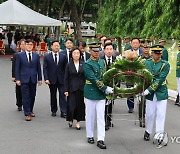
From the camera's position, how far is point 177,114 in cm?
1033

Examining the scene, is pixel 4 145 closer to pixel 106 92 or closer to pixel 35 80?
pixel 106 92

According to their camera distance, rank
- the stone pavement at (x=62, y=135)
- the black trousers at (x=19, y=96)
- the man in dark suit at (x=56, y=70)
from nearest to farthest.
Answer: the stone pavement at (x=62, y=135) → the man in dark suit at (x=56, y=70) → the black trousers at (x=19, y=96)

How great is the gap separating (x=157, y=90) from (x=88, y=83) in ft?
3.95

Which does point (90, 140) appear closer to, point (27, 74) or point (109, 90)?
point (109, 90)

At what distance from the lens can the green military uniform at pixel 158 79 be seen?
726cm

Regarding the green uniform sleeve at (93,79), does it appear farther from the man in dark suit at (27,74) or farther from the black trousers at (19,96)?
the black trousers at (19,96)

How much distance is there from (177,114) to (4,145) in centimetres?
474

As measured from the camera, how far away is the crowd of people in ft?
23.7

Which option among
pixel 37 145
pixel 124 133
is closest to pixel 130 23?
pixel 124 133

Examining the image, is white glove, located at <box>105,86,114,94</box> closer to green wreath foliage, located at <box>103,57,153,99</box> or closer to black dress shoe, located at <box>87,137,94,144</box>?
green wreath foliage, located at <box>103,57,153,99</box>

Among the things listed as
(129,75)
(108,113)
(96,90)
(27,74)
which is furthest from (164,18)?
(96,90)

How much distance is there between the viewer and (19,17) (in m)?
26.5

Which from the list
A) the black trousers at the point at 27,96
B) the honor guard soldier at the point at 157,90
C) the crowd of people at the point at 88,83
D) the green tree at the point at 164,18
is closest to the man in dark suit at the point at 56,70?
the crowd of people at the point at 88,83

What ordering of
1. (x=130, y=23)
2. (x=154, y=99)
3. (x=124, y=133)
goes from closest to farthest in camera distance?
(x=154, y=99) < (x=124, y=133) < (x=130, y=23)
